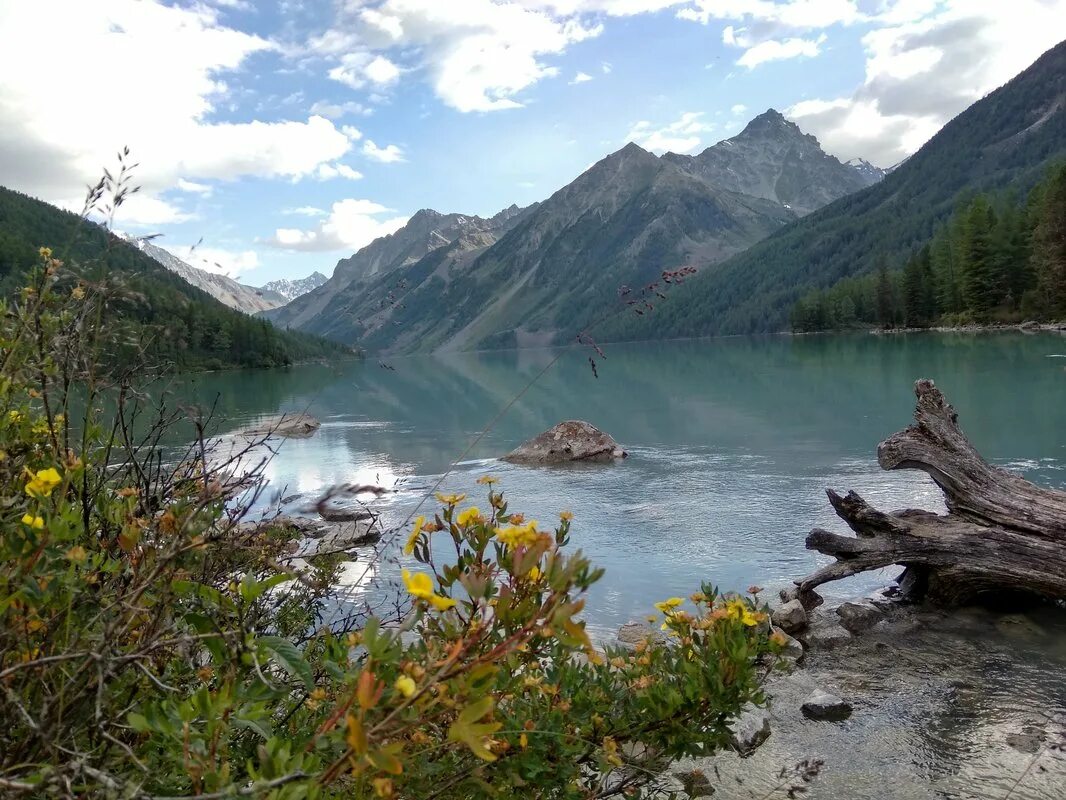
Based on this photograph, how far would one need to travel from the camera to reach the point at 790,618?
29.2 ft

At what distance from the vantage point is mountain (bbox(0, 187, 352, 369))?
2986 mm

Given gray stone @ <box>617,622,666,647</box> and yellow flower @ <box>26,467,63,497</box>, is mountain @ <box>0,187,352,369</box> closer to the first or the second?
yellow flower @ <box>26,467,63,497</box>

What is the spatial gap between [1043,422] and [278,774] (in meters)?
25.7

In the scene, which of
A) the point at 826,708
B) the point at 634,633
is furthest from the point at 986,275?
the point at 826,708

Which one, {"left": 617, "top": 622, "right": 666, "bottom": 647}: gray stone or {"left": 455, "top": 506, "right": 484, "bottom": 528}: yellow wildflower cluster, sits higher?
{"left": 455, "top": 506, "right": 484, "bottom": 528}: yellow wildflower cluster

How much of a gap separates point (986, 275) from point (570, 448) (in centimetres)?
7200

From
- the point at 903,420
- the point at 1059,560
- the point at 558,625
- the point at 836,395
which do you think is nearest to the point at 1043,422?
the point at 903,420

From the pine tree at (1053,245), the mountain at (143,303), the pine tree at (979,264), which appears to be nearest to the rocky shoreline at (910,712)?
the mountain at (143,303)

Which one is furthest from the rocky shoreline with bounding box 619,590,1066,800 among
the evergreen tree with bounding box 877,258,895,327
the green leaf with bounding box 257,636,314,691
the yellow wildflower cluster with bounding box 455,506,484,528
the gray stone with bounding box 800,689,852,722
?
the evergreen tree with bounding box 877,258,895,327

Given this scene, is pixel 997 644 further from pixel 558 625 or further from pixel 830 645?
pixel 558 625

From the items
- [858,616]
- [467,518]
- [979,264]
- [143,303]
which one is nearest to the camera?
[467,518]

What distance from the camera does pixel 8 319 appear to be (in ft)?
9.99

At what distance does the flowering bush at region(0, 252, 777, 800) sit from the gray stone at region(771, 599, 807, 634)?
6.04 meters

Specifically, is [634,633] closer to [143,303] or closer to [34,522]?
[143,303]
